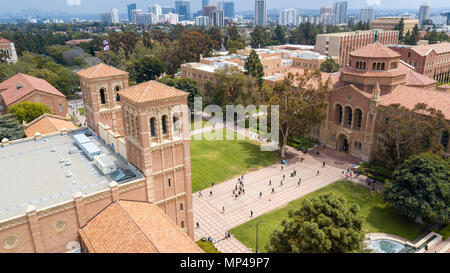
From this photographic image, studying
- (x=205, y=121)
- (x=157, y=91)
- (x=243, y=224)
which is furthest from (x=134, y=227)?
(x=205, y=121)

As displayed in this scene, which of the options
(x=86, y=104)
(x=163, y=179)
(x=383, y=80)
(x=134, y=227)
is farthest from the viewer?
(x=383, y=80)

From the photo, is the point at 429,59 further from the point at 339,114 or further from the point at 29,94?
the point at 29,94

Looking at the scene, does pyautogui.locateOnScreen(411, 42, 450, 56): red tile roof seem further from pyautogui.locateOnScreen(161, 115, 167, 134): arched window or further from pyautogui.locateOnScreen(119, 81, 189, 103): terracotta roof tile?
pyautogui.locateOnScreen(161, 115, 167, 134): arched window

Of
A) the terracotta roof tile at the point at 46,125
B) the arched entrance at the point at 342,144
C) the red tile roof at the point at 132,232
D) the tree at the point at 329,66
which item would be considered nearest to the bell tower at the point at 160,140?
the red tile roof at the point at 132,232

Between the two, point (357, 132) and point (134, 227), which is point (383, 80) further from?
point (134, 227)

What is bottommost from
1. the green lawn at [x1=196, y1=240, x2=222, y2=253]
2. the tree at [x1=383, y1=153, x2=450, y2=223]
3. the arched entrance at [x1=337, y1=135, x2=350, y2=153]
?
the green lawn at [x1=196, y1=240, x2=222, y2=253]

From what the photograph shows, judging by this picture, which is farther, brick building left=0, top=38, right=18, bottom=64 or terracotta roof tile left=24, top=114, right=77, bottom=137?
brick building left=0, top=38, right=18, bottom=64

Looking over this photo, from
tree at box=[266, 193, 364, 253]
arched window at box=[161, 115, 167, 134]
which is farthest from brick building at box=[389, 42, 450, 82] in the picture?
arched window at box=[161, 115, 167, 134]
